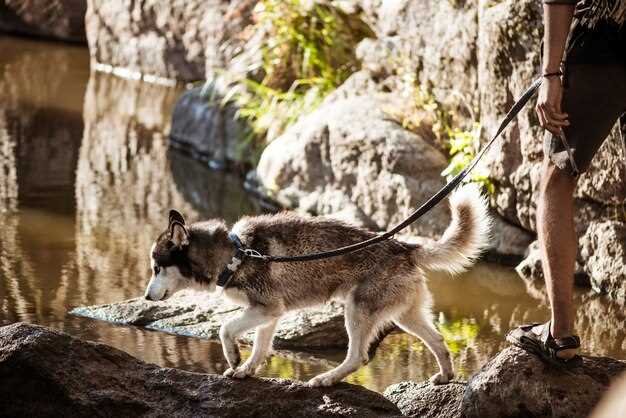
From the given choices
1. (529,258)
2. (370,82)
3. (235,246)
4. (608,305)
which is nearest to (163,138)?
(370,82)

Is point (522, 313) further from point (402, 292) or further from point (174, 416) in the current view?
point (174, 416)

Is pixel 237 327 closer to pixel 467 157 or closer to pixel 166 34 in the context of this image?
pixel 467 157

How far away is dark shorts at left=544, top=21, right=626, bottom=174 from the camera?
477 cm

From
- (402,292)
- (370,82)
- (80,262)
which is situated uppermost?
(370,82)

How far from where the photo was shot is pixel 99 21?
60.2 feet

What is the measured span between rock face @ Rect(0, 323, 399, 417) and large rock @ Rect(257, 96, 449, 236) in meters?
4.45

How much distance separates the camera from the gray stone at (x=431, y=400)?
5348 millimetres

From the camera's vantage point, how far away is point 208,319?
7398 mm

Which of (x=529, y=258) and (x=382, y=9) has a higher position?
(x=382, y=9)

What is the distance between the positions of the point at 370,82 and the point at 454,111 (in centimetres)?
130

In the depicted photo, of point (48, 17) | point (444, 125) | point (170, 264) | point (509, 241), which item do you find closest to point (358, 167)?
point (444, 125)

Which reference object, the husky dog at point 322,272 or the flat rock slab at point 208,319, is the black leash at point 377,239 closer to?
the husky dog at point 322,272

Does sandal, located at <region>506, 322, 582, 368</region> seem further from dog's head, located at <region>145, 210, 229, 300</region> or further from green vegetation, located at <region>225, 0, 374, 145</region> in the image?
green vegetation, located at <region>225, 0, 374, 145</region>

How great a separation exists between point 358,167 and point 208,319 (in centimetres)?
302
